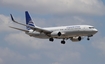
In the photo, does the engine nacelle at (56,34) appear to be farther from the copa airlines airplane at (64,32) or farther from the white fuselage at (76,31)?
the white fuselage at (76,31)

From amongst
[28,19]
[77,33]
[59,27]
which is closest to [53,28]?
[59,27]

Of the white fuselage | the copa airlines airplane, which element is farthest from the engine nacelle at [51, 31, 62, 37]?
the white fuselage

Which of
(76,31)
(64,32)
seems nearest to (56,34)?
(64,32)

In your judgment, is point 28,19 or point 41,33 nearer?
point 41,33

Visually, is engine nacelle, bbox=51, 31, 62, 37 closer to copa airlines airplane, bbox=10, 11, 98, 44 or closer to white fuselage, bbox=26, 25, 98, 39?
copa airlines airplane, bbox=10, 11, 98, 44

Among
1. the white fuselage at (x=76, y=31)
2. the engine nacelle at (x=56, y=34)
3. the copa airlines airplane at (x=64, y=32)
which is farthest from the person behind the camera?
the engine nacelle at (x=56, y=34)

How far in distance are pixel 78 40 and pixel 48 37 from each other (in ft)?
32.6

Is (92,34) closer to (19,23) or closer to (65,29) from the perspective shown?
(65,29)

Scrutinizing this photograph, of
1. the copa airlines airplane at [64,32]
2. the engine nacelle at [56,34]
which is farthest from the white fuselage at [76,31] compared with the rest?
the engine nacelle at [56,34]

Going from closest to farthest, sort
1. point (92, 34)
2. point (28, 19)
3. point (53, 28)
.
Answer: point (92, 34) < point (53, 28) < point (28, 19)

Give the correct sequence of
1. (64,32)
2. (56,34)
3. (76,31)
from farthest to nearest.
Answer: (56,34) → (64,32) → (76,31)

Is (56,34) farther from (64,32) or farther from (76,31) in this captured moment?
(76,31)

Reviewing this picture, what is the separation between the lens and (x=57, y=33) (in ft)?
474

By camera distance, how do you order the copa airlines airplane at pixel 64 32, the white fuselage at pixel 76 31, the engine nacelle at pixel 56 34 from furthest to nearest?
1. the engine nacelle at pixel 56 34
2. the copa airlines airplane at pixel 64 32
3. the white fuselage at pixel 76 31
